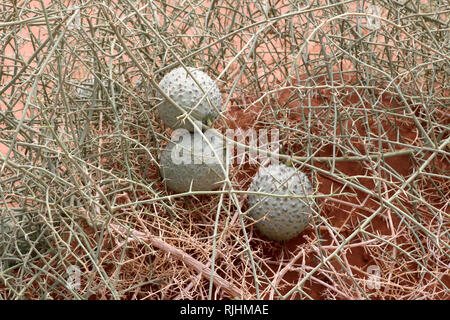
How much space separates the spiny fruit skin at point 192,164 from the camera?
1.28m

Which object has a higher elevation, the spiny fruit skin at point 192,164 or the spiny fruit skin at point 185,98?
the spiny fruit skin at point 185,98

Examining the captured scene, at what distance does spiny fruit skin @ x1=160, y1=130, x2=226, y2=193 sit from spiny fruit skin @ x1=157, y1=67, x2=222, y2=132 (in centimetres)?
4

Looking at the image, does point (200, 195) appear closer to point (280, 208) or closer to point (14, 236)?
point (280, 208)

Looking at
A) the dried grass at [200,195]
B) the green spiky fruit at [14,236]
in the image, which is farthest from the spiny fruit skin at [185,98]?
the green spiky fruit at [14,236]

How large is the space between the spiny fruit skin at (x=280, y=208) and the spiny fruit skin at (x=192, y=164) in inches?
3.9

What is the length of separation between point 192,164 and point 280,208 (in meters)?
0.21

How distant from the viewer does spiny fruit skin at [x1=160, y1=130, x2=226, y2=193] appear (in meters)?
1.28

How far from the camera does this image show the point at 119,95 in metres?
1.37

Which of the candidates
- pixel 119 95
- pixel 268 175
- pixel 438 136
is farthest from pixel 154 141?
pixel 438 136

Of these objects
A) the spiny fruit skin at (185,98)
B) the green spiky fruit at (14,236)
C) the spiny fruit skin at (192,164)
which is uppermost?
the spiny fruit skin at (185,98)

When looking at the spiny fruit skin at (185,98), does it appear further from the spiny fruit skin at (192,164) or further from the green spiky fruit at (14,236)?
the green spiky fruit at (14,236)

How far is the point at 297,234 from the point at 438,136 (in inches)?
16.4
